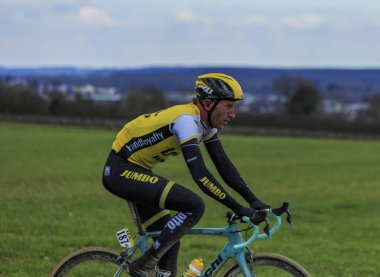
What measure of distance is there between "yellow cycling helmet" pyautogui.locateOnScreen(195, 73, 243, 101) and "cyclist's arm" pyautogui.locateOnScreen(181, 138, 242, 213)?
1.40 ft

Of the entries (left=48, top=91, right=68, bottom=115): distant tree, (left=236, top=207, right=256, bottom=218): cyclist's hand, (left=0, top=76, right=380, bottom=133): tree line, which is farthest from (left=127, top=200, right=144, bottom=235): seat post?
(left=48, top=91, right=68, bottom=115): distant tree

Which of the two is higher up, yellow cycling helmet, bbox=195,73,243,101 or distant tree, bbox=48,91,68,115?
yellow cycling helmet, bbox=195,73,243,101

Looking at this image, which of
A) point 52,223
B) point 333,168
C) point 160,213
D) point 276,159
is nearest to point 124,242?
point 160,213

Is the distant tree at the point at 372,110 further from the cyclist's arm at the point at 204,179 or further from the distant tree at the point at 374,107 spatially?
the cyclist's arm at the point at 204,179

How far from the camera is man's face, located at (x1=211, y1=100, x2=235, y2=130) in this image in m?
4.97

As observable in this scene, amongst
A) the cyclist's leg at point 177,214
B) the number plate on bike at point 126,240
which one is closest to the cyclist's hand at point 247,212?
the cyclist's leg at point 177,214

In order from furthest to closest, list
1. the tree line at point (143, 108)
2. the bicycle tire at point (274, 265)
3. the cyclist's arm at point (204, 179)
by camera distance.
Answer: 1. the tree line at point (143, 108)
2. the bicycle tire at point (274, 265)
3. the cyclist's arm at point (204, 179)

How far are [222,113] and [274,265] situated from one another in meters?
1.39

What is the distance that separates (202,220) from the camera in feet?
43.7

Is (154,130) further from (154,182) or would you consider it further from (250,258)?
(250,258)

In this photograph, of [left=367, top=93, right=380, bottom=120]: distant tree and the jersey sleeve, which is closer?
the jersey sleeve

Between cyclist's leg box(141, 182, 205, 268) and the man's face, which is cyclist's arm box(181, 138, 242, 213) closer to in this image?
cyclist's leg box(141, 182, 205, 268)

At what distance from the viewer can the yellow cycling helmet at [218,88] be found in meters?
4.91

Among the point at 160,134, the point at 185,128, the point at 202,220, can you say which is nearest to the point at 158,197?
the point at 160,134
